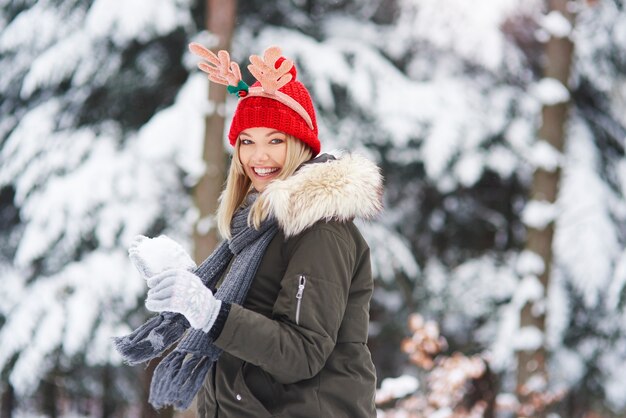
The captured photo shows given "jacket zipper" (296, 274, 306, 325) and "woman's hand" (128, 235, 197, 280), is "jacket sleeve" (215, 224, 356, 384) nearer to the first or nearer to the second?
"jacket zipper" (296, 274, 306, 325)

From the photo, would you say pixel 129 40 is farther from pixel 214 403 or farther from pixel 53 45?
pixel 214 403

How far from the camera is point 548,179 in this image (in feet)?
26.5

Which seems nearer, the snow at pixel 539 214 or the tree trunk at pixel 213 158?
the tree trunk at pixel 213 158

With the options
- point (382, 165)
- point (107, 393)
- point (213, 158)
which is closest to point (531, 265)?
point (382, 165)

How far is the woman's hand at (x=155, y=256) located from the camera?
220 centimetres

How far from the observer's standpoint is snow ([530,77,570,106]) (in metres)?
7.91

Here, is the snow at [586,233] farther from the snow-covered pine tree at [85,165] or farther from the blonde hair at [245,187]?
the blonde hair at [245,187]

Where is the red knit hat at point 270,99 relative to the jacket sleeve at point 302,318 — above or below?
above

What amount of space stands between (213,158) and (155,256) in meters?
4.82

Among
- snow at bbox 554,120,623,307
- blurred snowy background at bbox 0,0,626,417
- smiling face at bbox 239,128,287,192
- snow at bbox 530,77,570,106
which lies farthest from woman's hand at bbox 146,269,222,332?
snow at bbox 554,120,623,307

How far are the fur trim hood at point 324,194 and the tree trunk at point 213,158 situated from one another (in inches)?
179

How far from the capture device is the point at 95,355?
824 centimetres

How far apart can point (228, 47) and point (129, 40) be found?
170cm

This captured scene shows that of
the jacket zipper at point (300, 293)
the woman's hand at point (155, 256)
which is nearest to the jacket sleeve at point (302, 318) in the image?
the jacket zipper at point (300, 293)
